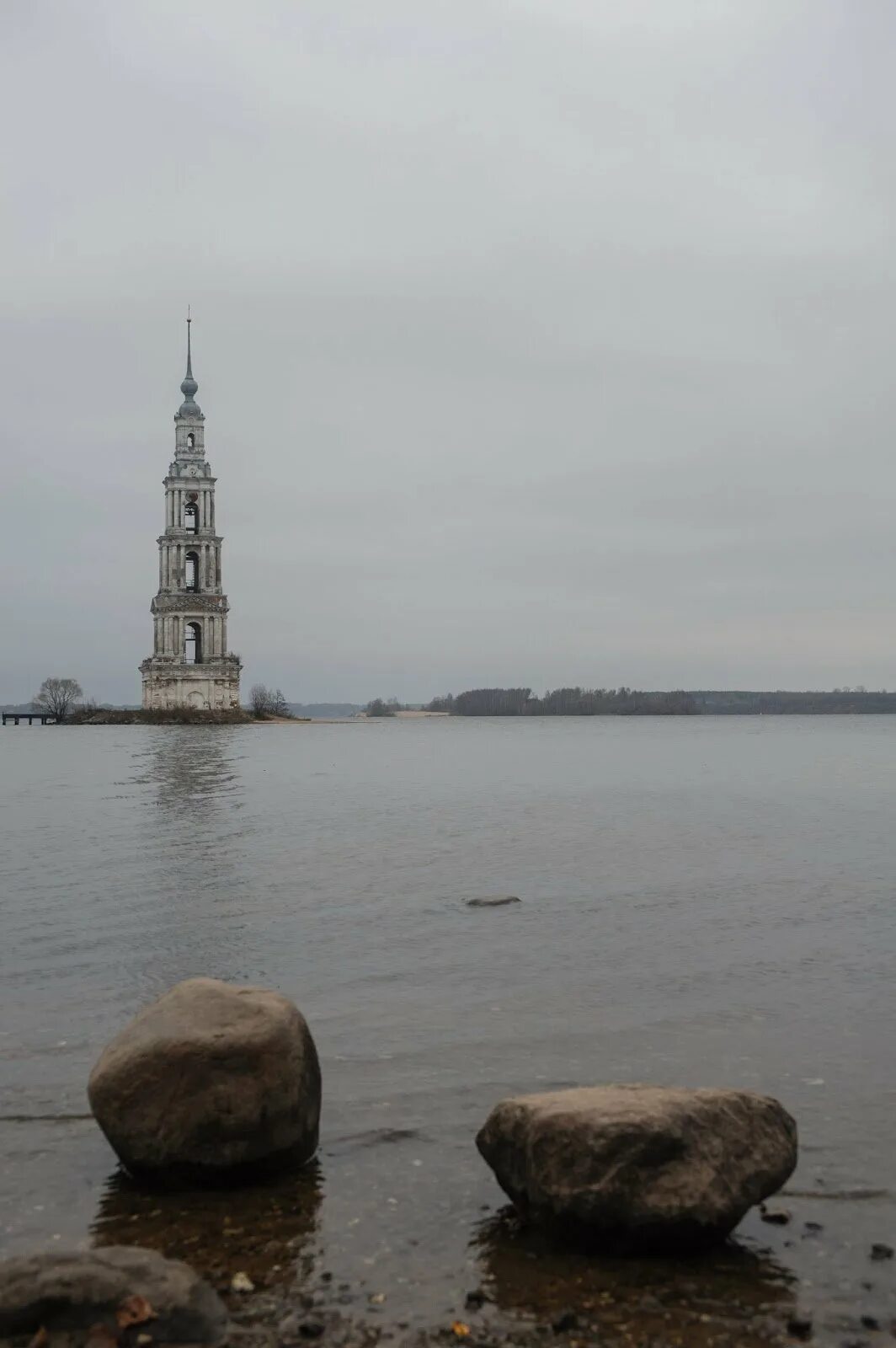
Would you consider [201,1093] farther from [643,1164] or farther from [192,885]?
[192,885]

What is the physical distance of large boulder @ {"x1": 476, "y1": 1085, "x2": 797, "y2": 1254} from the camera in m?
8.27

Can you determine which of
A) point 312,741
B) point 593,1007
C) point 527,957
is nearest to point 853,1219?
point 593,1007

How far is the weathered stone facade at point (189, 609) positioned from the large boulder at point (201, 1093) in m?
163

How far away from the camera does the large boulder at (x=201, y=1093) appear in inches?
372

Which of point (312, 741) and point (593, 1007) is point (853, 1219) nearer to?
point (593, 1007)

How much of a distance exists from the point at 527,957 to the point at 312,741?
115 m

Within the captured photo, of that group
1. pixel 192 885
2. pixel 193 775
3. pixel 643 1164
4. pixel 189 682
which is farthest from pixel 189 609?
pixel 643 1164

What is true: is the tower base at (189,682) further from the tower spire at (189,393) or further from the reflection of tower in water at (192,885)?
the reflection of tower in water at (192,885)

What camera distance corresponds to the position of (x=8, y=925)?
20.6m

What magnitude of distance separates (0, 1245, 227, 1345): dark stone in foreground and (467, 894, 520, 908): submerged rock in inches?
612

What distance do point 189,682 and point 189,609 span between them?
9.87m

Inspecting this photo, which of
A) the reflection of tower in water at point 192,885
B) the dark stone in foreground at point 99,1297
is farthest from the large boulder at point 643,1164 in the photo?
the reflection of tower in water at point 192,885

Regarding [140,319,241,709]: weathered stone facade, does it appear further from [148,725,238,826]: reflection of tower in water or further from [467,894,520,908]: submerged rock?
[467,894,520,908]: submerged rock

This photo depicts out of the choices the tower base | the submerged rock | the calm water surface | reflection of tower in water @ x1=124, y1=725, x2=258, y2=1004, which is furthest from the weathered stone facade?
the submerged rock
